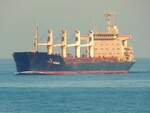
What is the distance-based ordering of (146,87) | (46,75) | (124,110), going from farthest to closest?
(46,75), (146,87), (124,110)

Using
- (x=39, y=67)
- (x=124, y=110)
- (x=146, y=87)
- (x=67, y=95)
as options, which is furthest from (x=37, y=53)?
(x=124, y=110)

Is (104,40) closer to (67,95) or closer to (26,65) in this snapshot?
(26,65)

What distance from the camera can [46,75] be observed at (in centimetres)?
13588

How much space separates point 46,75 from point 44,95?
166 feet

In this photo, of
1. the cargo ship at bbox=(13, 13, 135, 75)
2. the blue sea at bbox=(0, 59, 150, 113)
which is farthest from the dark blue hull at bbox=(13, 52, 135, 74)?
the blue sea at bbox=(0, 59, 150, 113)

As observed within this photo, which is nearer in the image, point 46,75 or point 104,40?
point 46,75

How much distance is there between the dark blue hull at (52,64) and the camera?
137375 millimetres

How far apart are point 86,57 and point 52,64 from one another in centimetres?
977

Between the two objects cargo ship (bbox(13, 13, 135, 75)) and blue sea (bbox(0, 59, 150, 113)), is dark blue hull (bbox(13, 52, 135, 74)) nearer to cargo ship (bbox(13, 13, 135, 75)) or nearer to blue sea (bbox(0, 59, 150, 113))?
cargo ship (bbox(13, 13, 135, 75))

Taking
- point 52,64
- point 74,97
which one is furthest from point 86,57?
point 74,97

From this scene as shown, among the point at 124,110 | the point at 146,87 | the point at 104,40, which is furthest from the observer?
the point at 104,40

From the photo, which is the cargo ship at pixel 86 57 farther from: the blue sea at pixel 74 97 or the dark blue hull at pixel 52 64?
the blue sea at pixel 74 97

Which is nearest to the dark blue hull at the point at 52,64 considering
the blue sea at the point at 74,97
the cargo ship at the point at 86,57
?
the cargo ship at the point at 86,57

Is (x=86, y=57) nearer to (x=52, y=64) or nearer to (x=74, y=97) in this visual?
(x=52, y=64)
